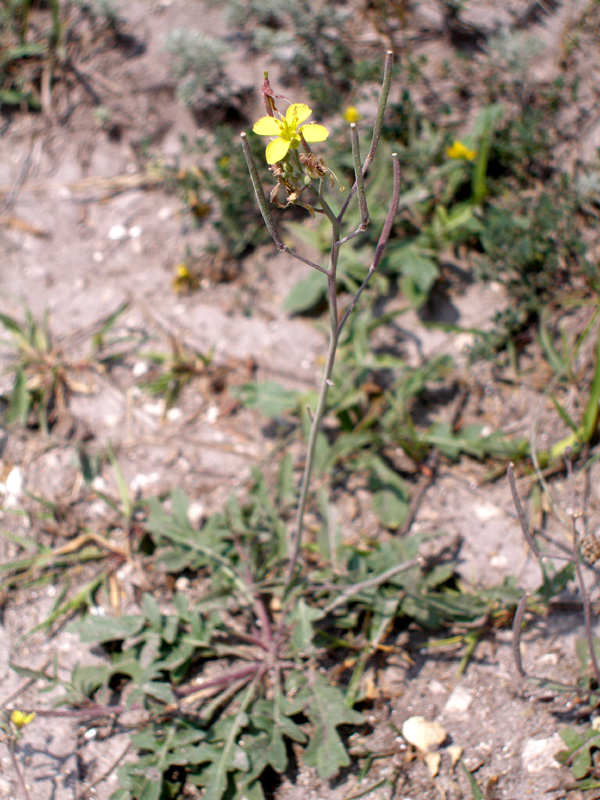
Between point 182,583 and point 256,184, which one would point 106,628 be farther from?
point 256,184

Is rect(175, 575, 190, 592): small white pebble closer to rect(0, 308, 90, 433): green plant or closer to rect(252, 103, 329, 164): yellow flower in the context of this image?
rect(0, 308, 90, 433): green plant

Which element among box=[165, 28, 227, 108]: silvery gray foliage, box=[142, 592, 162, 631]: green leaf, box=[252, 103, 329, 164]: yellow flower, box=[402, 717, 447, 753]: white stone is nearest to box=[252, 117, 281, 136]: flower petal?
box=[252, 103, 329, 164]: yellow flower

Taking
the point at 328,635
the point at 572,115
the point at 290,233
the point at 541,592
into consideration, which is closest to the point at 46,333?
the point at 290,233

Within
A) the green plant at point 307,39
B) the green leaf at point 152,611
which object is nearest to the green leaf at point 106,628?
the green leaf at point 152,611

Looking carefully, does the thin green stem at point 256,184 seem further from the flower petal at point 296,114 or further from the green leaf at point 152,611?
the green leaf at point 152,611

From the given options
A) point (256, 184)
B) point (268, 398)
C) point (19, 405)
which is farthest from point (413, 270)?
point (19, 405)

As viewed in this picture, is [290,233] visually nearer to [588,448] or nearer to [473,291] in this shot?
[473,291]
